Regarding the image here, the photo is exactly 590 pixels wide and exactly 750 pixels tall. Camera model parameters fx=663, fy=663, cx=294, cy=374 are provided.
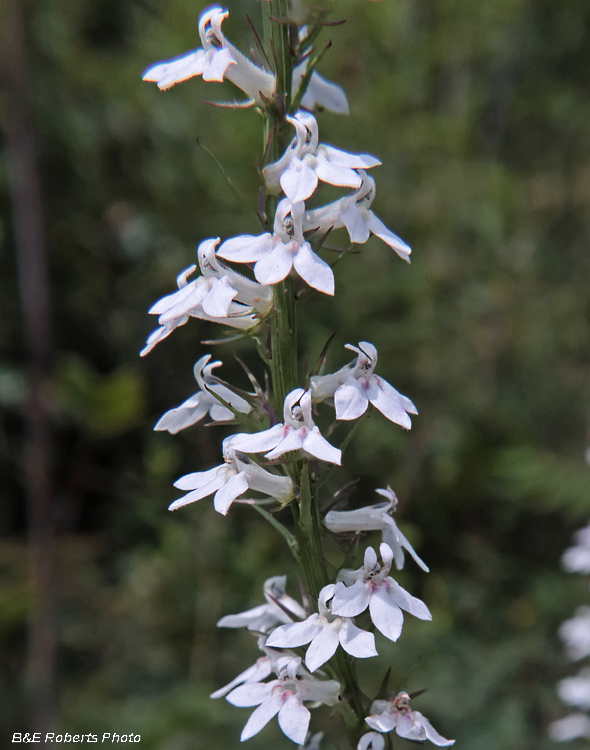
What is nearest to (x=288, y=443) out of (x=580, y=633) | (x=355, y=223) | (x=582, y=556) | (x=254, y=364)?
(x=355, y=223)

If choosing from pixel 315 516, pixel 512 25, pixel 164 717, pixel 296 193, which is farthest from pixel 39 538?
pixel 512 25

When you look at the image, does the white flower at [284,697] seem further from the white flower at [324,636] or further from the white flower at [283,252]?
the white flower at [283,252]

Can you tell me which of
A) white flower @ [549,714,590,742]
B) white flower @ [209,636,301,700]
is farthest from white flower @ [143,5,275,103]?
white flower @ [549,714,590,742]

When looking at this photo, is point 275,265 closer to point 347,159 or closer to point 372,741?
point 347,159

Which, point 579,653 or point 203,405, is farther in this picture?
point 579,653

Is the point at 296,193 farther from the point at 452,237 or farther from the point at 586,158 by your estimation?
the point at 586,158

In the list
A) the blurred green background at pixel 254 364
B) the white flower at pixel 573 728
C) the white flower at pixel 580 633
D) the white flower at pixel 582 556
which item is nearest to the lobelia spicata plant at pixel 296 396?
the white flower at pixel 582 556

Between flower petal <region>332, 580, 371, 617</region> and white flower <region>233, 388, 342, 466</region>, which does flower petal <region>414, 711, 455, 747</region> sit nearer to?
flower petal <region>332, 580, 371, 617</region>
